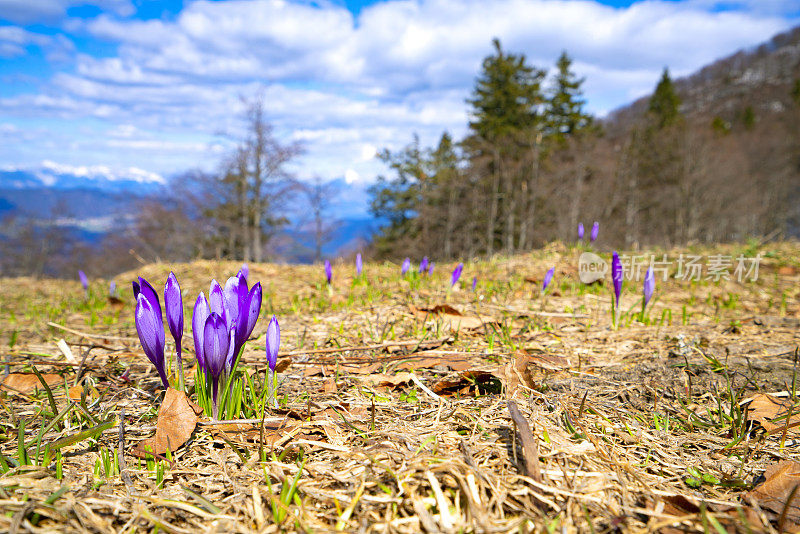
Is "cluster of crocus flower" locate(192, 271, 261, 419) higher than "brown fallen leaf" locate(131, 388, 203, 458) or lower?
higher

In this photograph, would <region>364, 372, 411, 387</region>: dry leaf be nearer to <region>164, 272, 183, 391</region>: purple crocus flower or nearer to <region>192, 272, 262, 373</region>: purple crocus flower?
<region>192, 272, 262, 373</region>: purple crocus flower

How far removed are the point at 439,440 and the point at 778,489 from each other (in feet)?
2.79

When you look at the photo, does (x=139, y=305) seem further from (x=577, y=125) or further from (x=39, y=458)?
(x=577, y=125)

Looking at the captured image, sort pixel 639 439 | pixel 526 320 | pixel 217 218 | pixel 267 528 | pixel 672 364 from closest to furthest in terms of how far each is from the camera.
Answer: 1. pixel 267 528
2. pixel 639 439
3. pixel 672 364
4. pixel 526 320
5. pixel 217 218

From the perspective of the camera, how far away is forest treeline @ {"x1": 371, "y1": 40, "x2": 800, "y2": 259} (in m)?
25.6

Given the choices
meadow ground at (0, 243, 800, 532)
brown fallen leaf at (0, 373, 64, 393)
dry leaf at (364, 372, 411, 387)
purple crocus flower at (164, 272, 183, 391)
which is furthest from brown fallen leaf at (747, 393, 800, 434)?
brown fallen leaf at (0, 373, 64, 393)

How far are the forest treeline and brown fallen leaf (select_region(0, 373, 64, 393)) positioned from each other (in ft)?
66.7

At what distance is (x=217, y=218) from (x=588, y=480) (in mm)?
28570

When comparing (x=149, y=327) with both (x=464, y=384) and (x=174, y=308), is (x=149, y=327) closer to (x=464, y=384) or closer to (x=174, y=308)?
(x=174, y=308)

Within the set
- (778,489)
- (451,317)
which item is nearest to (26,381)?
(451,317)

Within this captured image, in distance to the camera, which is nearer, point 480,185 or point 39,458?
point 39,458

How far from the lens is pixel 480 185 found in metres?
25.4

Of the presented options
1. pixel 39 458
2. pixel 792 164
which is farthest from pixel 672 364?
pixel 792 164

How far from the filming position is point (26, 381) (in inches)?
70.9
